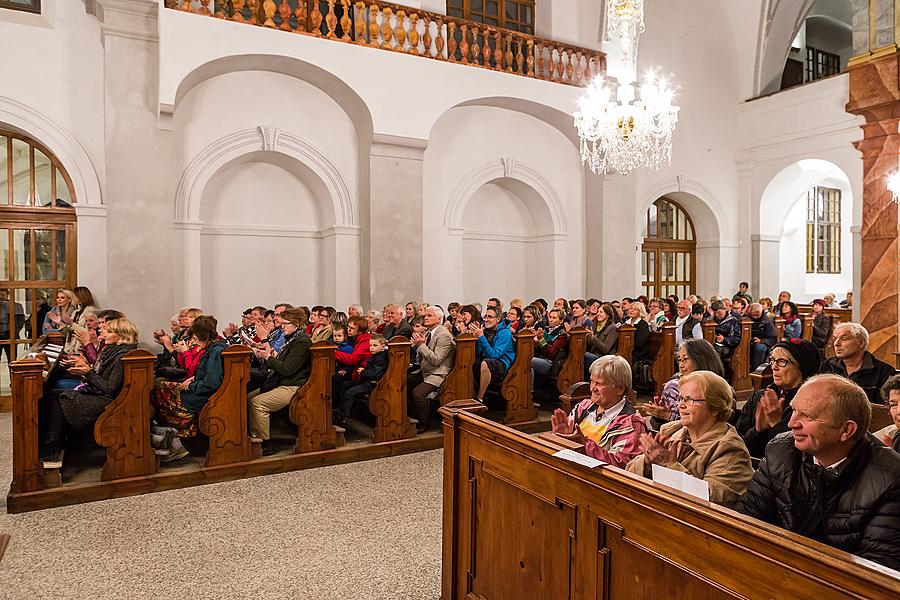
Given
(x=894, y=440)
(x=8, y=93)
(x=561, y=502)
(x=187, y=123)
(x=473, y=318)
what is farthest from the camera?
(x=187, y=123)

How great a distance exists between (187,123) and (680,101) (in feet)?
30.9

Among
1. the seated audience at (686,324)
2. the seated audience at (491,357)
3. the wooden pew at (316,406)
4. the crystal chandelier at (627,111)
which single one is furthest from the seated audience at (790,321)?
the wooden pew at (316,406)

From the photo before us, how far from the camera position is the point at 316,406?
16.8 ft

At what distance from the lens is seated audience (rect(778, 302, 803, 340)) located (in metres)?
8.56

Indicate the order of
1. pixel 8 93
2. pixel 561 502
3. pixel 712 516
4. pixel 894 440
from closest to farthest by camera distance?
pixel 712 516
pixel 561 502
pixel 894 440
pixel 8 93

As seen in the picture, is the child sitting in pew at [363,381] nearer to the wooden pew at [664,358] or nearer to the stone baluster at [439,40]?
the wooden pew at [664,358]

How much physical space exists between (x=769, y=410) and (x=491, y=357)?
3.30 m

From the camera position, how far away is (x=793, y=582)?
149 cm

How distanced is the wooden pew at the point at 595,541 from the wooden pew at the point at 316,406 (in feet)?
7.53

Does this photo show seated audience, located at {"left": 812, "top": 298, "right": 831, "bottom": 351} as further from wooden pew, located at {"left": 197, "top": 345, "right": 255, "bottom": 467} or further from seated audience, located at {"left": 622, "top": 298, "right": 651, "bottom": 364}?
wooden pew, located at {"left": 197, "top": 345, "right": 255, "bottom": 467}

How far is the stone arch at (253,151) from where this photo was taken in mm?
8422

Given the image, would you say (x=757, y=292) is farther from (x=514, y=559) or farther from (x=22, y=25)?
(x=22, y=25)

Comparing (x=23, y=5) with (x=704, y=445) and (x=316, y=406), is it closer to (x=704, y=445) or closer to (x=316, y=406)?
(x=316, y=406)

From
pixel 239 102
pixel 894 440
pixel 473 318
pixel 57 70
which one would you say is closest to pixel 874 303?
pixel 473 318
